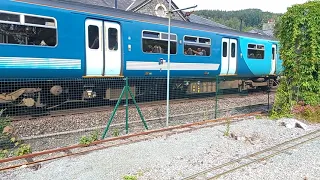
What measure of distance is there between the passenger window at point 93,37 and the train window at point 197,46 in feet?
13.2

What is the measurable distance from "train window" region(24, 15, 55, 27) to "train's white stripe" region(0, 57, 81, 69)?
978 millimetres

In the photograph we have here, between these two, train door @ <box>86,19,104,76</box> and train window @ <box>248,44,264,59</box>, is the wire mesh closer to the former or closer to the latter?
train door @ <box>86,19,104,76</box>

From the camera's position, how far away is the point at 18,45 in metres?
7.86

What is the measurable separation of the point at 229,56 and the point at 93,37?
7.51 meters

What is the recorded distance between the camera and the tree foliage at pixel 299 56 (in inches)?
357

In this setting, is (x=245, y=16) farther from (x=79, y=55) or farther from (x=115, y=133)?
(x=115, y=133)

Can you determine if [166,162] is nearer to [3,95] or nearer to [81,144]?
[81,144]

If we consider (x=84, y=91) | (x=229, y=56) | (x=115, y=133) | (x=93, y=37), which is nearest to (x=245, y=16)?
(x=229, y=56)

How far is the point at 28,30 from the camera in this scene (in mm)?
8031

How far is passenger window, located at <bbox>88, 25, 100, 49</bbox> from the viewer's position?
9469 millimetres

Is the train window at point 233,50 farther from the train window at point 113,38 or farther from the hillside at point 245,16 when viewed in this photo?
the hillside at point 245,16

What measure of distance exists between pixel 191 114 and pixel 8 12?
612 centimetres

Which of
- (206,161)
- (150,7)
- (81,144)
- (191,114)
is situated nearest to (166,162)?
(206,161)

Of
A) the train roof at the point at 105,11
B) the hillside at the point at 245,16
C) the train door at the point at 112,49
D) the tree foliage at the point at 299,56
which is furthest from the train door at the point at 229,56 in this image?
the hillside at the point at 245,16
